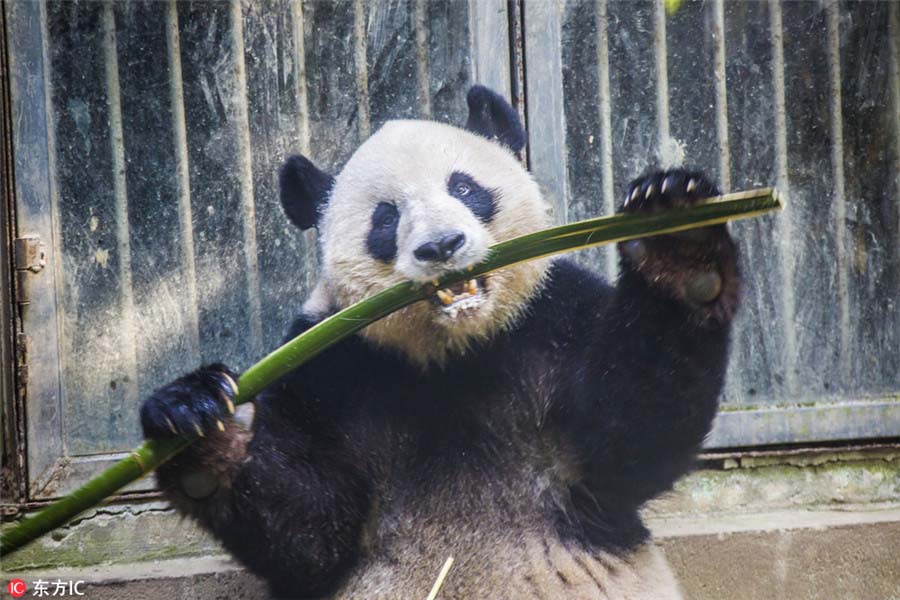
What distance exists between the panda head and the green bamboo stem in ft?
1.23

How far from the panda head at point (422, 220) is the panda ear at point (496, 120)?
0.04 feet

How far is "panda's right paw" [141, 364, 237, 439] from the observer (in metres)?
2.64

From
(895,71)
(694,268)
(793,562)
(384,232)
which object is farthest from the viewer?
(895,71)

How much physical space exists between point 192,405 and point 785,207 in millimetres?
2706

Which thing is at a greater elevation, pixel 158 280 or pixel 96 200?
pixel 96 200

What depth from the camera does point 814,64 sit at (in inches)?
170

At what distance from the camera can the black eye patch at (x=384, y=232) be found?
3206 millimetres

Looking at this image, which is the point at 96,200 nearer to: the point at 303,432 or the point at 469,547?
the point at 303,432

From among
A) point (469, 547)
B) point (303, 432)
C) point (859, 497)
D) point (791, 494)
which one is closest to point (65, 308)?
point (303, 432)

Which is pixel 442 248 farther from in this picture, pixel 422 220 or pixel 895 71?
pixel 895 71

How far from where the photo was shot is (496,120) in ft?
12.0

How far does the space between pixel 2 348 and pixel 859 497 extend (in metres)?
3.45

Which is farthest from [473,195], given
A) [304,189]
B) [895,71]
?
[895,71]

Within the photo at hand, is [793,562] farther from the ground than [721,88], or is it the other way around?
[721,88]
